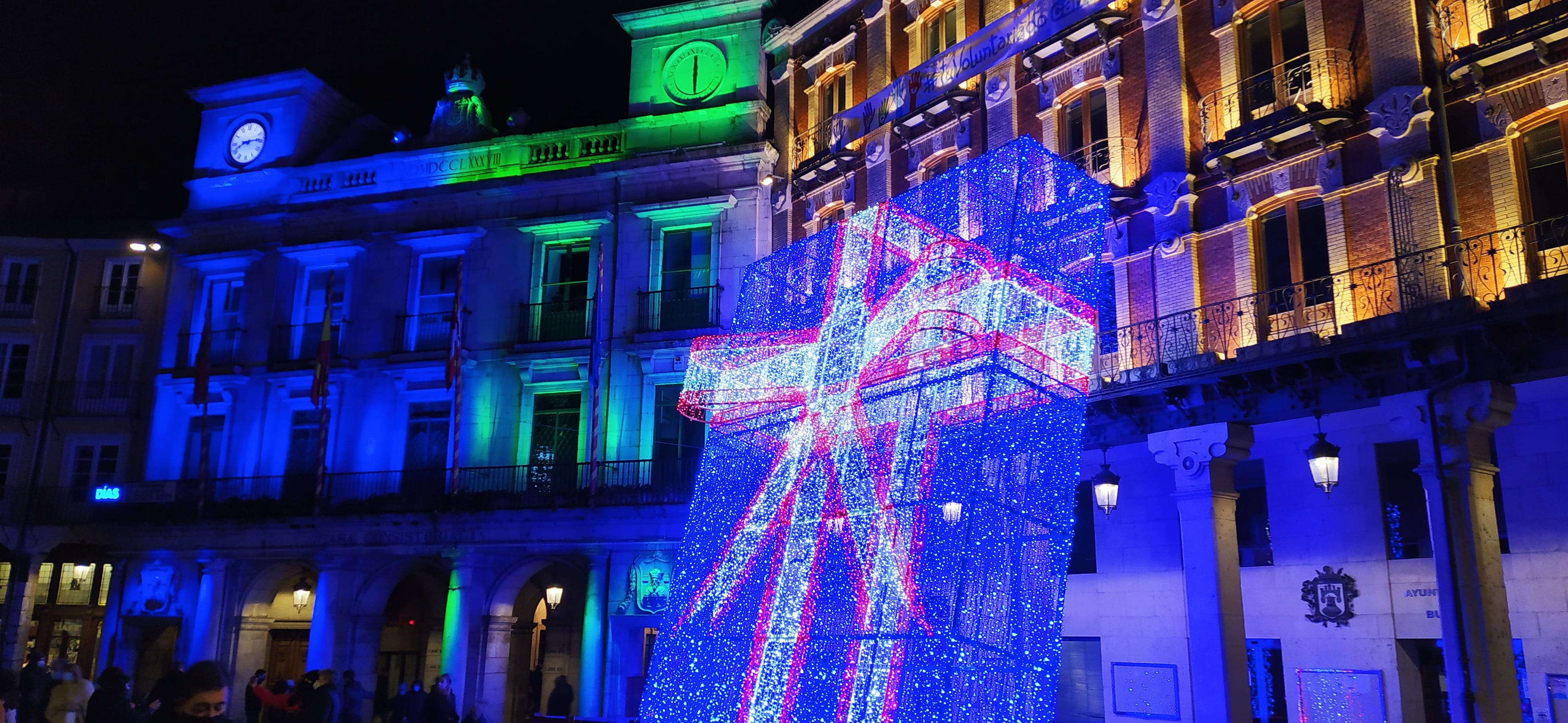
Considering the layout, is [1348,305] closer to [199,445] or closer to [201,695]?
[201,695]

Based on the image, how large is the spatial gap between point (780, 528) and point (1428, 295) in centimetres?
794

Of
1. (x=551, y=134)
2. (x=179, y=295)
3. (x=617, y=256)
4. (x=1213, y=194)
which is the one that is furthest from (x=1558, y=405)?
(x=179, y=295)

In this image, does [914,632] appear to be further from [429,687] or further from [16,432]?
[16,432]

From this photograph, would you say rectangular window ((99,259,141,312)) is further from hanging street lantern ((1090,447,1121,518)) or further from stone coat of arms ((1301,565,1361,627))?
stone coat of arms ((1301,565,1361,627))

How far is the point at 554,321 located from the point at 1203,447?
1490 cm

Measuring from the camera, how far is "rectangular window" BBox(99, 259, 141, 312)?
28875mm

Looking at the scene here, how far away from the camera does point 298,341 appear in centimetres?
2667

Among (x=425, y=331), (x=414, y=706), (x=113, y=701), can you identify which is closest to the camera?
(x=113, y=701)

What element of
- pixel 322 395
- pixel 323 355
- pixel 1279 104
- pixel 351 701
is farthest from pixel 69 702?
pixel 1279 104

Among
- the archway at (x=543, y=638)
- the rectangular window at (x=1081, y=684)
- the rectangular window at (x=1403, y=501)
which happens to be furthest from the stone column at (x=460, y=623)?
the rectangular window at (x=1403, y=501)

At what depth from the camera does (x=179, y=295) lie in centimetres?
2830

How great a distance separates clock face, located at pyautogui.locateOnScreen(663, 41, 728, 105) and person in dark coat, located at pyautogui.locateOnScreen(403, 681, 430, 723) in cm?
1377

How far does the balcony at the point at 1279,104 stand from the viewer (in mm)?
14352

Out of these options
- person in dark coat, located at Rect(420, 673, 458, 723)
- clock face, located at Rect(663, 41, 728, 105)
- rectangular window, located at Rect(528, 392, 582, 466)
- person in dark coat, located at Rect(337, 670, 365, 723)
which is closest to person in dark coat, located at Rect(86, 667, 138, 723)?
person in dark coat, located at Rect(337, 670, 365, 723)
